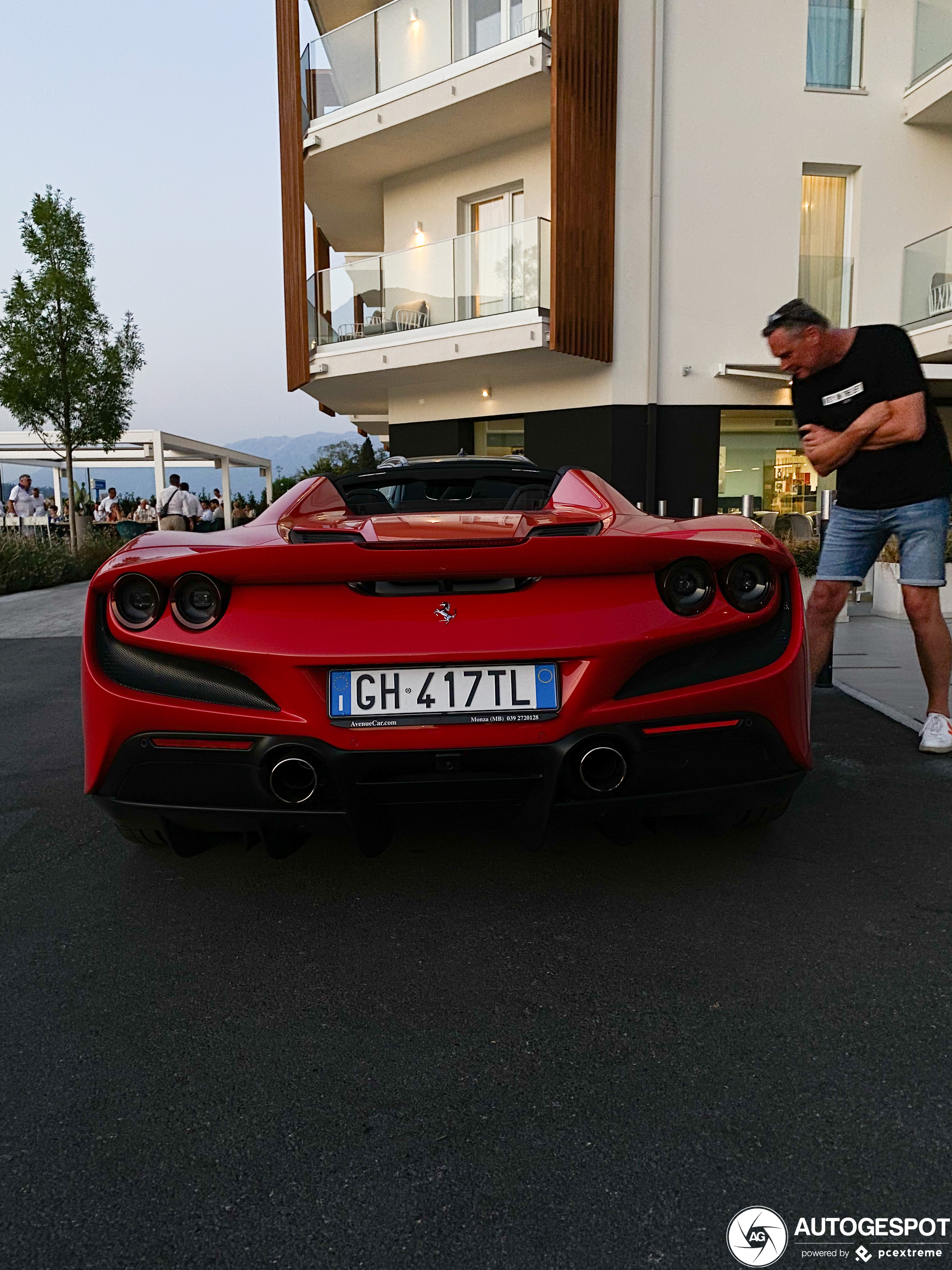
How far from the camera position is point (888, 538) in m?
3.96

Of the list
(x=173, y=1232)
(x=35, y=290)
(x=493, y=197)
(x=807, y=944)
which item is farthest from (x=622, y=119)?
(x=173, y=1232)

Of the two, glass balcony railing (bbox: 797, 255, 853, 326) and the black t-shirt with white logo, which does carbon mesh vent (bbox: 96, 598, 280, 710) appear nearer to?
the black t-shirt with white logo

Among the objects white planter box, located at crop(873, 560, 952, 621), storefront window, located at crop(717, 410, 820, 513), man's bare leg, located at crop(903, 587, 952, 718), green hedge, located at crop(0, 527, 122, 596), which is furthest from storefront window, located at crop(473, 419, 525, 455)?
man's bare leg, located at crop(903, 587, 952, 718)

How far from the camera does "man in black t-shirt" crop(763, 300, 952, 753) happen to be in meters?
3.84

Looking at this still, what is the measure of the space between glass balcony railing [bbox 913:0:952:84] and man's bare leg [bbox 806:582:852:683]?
43.7 ft

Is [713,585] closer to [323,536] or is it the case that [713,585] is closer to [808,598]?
[323,536]

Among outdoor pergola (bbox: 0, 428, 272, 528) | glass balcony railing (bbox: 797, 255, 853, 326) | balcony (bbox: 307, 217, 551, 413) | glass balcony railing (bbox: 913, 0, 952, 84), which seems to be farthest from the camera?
outdoor pergola (bbox: 0, 428, 272, 528)

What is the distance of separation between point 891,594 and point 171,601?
25.6 feet

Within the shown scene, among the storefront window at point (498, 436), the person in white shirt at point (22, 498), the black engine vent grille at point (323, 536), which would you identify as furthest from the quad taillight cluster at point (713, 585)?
the person in white shirt at point (22, 498)

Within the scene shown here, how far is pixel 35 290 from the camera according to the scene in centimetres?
1738

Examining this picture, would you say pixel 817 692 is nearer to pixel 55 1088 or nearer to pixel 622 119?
pixel 55 1088

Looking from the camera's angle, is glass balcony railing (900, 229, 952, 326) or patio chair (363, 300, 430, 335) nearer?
glass balcony railing (900, 229, 952, 326)

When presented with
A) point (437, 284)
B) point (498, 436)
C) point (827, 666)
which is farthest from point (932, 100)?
point (827, 666)

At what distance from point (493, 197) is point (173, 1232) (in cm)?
1628
